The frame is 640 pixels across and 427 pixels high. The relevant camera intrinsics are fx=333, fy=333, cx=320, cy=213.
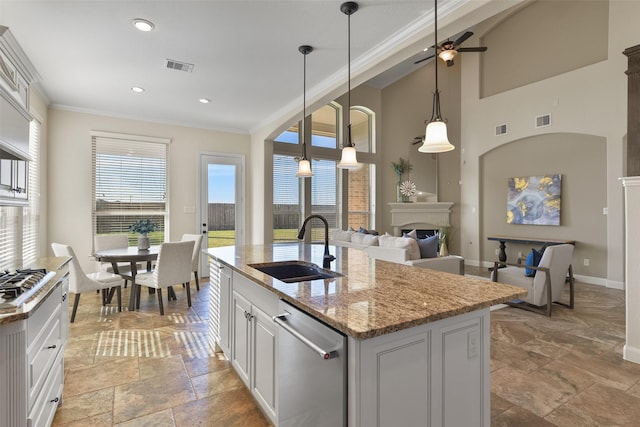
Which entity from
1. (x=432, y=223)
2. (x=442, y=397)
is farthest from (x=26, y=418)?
(x=432, y=223)

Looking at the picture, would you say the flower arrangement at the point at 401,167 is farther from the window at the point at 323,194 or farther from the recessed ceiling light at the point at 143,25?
the recessed ceiling light at the point at 143,25

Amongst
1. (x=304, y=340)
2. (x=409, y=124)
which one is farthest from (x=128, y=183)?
(x=409, y=124)

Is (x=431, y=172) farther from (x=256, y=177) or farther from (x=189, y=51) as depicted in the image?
(x=189, y=51)

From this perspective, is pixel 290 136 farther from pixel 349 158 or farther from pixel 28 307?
pixel 28 307

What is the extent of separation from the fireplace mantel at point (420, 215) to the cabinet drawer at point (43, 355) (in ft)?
23.2

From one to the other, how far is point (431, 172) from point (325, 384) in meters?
7.93

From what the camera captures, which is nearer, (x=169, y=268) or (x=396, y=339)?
(x=396, y=339)

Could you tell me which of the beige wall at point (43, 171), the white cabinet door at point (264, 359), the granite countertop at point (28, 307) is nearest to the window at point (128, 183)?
the beige wall at point (43, 171)

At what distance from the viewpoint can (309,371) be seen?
138cm

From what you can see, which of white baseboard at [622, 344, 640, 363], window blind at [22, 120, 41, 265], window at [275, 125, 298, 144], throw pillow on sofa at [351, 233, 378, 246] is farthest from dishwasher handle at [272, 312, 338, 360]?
window at [275, 125, 298, 144]

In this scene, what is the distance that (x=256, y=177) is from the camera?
6.26 m

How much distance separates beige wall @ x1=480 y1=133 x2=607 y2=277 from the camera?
5801mm

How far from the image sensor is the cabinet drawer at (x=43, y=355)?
4.90 ft

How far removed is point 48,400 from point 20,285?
0.65 meters
